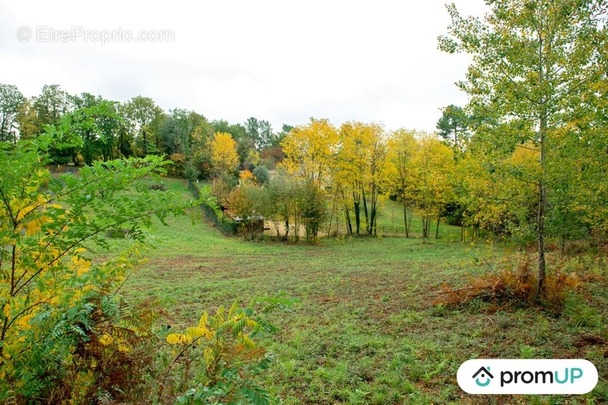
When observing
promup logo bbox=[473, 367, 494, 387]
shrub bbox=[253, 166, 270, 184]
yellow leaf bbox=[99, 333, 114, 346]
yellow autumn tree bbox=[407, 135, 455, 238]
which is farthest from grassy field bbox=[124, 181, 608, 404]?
shrub bbox=[253, 166, 270, 184]

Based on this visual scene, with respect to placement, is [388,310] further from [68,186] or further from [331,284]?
[68,186]

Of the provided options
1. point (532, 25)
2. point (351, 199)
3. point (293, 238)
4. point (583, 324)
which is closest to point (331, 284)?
point (583, 324)

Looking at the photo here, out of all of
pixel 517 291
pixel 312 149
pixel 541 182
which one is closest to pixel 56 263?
pixel 541 182

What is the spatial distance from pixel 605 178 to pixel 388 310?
14.9 feet

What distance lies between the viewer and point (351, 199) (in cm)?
3061

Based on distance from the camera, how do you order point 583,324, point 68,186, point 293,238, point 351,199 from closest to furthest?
1. point 68,186
2. point 583,324
3. point 293,238
4. point 351,199

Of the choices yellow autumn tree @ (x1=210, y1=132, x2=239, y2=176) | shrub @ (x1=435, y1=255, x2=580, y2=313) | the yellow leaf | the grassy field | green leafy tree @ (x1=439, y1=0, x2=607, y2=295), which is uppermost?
yellow autumn tree @ (x1=210, y1=132, x2=239, y2=176)

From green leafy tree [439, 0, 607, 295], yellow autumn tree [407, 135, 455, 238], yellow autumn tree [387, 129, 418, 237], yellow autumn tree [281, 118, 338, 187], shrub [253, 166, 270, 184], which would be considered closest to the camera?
green leafy tree [439, 0, 607, 295]

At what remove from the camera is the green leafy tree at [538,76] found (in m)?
6.36

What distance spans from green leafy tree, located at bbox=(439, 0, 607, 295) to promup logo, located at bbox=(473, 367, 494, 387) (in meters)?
3.57

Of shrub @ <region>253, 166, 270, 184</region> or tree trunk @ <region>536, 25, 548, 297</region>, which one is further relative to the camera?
shrub @ <region>253, 166, 270, 184</region>

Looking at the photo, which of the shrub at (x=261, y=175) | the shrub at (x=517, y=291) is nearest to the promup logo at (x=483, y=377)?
the shrub at (x=517, y=291)

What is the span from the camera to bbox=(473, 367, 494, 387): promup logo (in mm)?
4293

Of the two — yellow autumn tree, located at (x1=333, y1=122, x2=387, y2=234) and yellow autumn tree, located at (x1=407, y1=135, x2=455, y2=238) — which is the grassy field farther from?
yellow autumn tree, located at (x1=333, y1=122, x2=387, y2=234)
